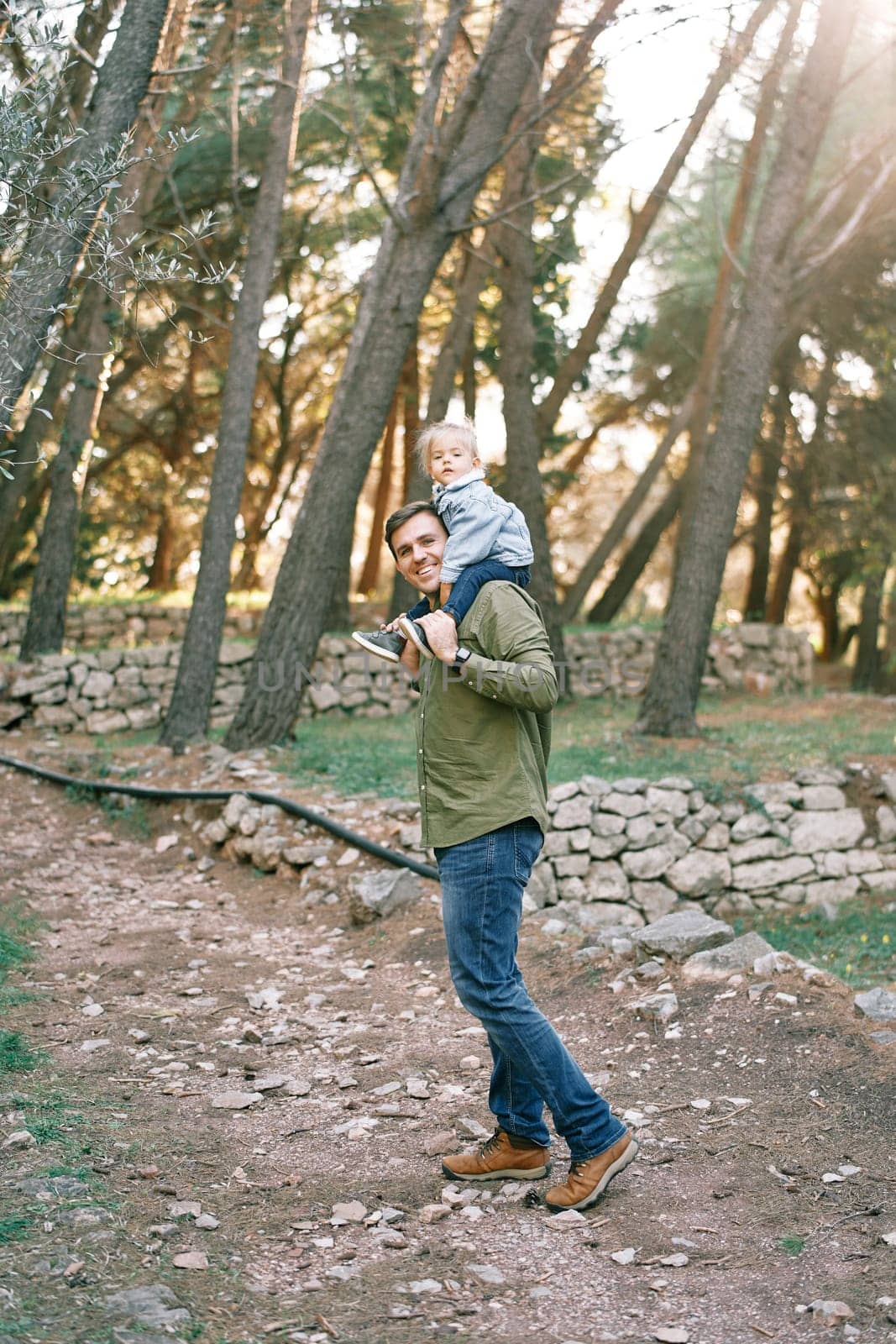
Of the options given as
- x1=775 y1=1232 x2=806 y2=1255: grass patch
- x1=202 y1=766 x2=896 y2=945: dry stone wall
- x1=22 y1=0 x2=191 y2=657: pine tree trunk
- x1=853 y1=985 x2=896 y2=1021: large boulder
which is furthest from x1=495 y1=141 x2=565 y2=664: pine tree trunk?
x1=775 y1=1232 x2=806 y2=1255: grass patch

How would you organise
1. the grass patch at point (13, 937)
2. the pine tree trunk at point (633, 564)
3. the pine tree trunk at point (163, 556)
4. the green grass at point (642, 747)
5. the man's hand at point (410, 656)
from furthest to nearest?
the pine tree trunk at point (163, 556) < the pine tree trunk at point (633, 564) < the green grass at point (642, 747) < the grass patch at point (13, 937) < the man's hand at point (410, 656)

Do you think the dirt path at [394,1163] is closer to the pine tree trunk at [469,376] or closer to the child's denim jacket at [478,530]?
the child's denim jacket at [478,530]

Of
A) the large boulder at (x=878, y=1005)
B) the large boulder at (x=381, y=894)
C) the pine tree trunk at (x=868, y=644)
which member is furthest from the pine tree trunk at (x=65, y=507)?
the pine tree trunk at (x=868, y=644)

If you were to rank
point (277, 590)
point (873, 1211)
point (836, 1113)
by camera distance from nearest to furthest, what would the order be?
point (873, 1211) < point (836, 1113) < point (277, 590)

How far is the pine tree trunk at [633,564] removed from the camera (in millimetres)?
17906

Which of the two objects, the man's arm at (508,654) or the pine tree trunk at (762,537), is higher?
the pine tree trunk at (762,537)

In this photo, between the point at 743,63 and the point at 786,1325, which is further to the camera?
the point at 743,63

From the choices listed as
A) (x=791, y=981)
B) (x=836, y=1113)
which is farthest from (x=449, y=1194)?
(x=791, y=981)

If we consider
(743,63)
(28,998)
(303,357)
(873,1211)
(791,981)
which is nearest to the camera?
(873,1211)

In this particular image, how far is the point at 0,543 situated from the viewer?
14289mm

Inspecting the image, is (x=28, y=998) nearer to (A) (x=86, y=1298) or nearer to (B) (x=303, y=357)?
(A) (x=86, y=1298)

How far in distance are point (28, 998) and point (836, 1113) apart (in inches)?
136

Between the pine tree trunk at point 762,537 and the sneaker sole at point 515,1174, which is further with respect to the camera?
the pine tree trunk at point 762,537

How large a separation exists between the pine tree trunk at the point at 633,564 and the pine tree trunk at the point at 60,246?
13.7 metres
